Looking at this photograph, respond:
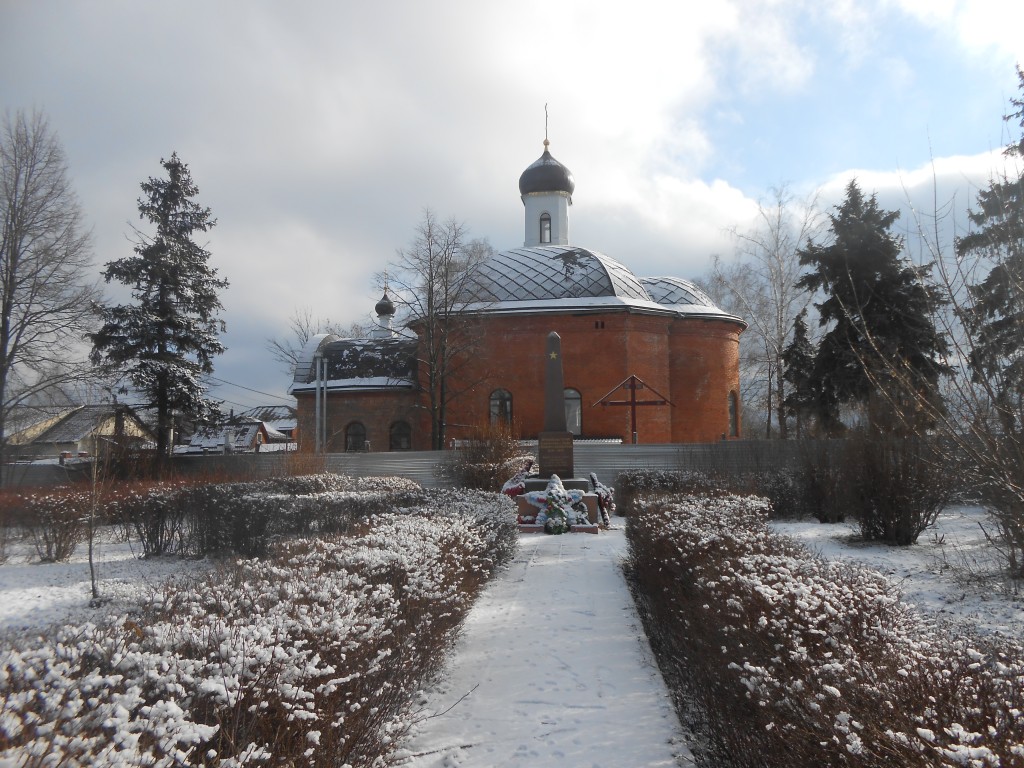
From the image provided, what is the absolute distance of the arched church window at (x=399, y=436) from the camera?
99.1 ft

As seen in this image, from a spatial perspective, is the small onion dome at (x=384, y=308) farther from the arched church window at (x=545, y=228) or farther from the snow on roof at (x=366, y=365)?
the arched church window at (x=545, y=228)

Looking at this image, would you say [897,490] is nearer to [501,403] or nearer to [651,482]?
[651,482]

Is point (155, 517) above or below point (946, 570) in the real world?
above

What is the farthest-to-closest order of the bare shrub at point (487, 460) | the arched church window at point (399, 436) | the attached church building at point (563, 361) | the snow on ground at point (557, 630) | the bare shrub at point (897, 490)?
1. the arched church window at point (399, 436)
2. the attached church building at point (563, 361)
3. the bare shrub at point (487, 460)
4. the bare shrub at point (897, 490)
5. the snow on ground at point (557, 630)

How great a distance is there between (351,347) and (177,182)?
1029 cm

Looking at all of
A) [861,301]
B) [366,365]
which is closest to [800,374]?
[861,301]

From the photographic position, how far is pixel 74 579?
380 inches

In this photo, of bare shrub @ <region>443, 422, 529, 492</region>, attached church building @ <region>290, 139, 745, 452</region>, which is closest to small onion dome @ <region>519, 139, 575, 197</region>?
attached church building @ <region>290, 139, 745, 452</region>

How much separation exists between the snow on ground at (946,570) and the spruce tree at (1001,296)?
1800mm

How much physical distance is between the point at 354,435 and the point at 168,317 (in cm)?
972

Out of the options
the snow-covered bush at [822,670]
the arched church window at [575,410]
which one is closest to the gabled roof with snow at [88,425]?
the snow-covered bush at [822,670]

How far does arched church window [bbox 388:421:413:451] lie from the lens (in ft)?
99.1

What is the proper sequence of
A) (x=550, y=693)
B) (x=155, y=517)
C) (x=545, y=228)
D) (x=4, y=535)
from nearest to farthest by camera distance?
1. (x=550, y=693)
2. (x=4, y=535)
3. (x=155, y=517)
4. (x=545, y=228)

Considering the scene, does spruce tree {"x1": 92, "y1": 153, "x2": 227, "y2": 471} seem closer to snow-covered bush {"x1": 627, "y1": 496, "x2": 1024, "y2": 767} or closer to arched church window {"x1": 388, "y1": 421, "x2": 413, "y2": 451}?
arched church window {"x1": 388, "y1": 421, "x2": 413, "y2": 451}
